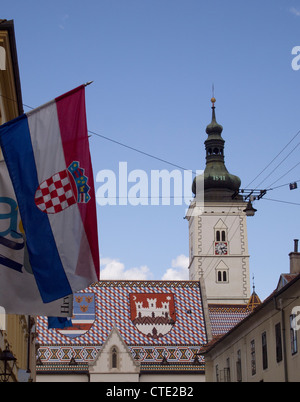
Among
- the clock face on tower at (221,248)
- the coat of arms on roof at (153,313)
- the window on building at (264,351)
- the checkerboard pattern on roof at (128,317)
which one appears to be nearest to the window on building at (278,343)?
the window on building at (264,351)

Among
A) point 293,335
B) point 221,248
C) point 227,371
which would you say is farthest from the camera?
point 221,248

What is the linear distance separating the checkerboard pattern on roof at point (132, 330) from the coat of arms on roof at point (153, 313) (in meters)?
0.33

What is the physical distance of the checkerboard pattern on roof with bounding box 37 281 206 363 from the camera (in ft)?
192

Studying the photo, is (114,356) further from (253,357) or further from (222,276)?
(222,276)

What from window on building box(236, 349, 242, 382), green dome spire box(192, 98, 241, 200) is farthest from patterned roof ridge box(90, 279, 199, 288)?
green dome spire box(192, 98, 241, 200)

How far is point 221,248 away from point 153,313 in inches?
1202

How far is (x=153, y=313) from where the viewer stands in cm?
6184

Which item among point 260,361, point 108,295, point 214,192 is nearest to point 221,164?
point 214,192

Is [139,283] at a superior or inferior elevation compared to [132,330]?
superior

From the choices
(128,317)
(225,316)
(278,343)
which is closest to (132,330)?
(128,317)

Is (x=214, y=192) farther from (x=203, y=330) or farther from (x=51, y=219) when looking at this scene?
(x=51, y=219)

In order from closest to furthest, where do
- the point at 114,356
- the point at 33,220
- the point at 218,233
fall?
the point at 33,220, the point at 114,356, the point at 218,233
